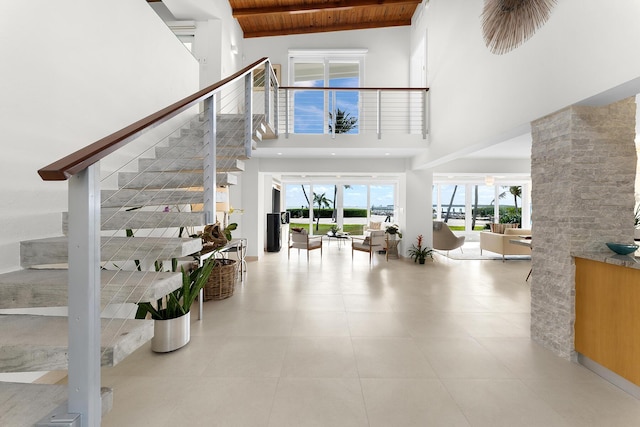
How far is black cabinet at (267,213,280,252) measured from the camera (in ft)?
28.5

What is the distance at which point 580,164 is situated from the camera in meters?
2.53

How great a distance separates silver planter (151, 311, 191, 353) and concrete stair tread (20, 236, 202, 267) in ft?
3.46

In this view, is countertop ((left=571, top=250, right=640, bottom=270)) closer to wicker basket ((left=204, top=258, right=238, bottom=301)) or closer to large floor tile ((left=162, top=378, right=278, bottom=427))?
large floor tile ((left=162, top=378, right=278, bottom=427))

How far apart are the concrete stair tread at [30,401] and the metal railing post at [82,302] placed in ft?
0.39

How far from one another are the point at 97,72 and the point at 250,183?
463 centimetres

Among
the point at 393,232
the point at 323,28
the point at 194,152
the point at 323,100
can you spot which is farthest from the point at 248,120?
the point at 393,232

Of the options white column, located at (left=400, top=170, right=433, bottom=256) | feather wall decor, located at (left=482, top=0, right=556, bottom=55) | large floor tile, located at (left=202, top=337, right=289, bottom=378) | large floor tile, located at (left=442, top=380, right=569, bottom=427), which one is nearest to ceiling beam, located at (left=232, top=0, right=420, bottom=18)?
feather wall decor, located at (left=482, top=0, right=556, bottom=55)

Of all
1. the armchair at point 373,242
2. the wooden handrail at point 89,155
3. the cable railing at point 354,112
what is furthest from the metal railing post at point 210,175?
the armchair at point 373,242

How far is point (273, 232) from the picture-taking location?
28.5ft

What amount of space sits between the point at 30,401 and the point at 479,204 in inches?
503

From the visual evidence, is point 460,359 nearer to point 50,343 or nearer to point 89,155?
point 50,343

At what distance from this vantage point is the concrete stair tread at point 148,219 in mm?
2188

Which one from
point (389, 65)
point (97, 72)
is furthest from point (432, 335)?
point (389, 65)

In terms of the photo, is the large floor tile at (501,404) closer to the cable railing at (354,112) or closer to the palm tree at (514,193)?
the cable railing at (354,112)
